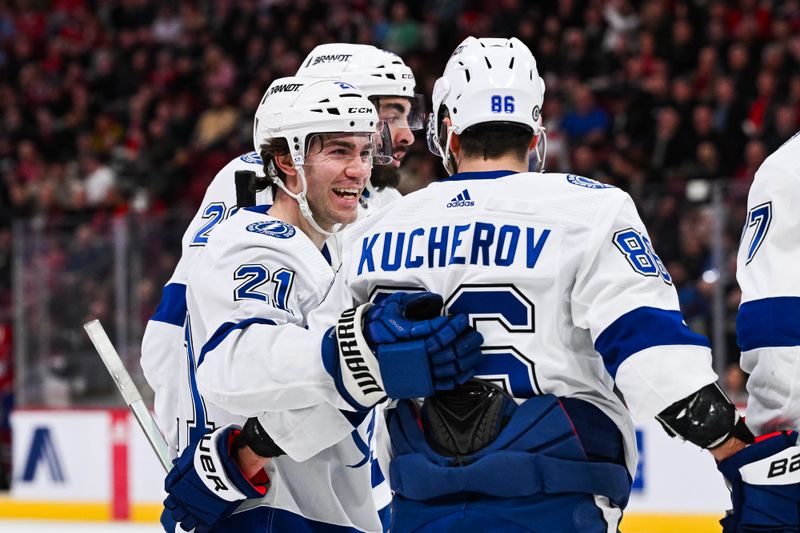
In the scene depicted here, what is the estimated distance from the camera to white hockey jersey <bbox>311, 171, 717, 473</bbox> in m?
2.13

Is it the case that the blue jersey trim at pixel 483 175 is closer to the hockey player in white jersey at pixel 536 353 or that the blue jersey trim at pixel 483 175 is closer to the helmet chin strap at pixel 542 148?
the hockey player in white jersey at pixel 536 353

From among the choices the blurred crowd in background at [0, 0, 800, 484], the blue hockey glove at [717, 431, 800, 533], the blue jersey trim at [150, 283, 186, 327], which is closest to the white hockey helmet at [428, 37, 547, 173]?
the blue hockey glove at [717, 431, 800, 533]

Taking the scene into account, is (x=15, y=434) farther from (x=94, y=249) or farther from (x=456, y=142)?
(x=456, y=142)

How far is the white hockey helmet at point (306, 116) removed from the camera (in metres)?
2.78

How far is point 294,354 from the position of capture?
2.38m

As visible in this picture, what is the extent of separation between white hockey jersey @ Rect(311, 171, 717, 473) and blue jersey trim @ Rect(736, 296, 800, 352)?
214mm

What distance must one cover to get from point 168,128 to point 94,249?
11.4 feet

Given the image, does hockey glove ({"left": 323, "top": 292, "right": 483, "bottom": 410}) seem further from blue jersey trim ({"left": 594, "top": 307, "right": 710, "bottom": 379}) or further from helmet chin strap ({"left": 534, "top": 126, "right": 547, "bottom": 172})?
helmet chin strap ({"left": 534, "top": 126, "right": 547, "bottom": 172})

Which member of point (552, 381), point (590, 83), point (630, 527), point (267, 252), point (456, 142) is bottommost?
point (630, 527)

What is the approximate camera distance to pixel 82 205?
10.5 meters

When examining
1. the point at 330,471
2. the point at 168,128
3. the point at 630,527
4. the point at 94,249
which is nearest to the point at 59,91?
the point at 168,128

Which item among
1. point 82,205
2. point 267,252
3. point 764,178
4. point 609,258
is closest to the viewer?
point 609,258

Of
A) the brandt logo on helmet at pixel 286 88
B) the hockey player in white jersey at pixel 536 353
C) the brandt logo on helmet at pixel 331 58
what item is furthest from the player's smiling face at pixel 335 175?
the brandt logo on helmet at pixel 331 58

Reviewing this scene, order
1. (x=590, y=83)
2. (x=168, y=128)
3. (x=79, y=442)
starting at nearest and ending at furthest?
(x=79, y=442) → (x=590, y=83) → (x=168, y=128)
